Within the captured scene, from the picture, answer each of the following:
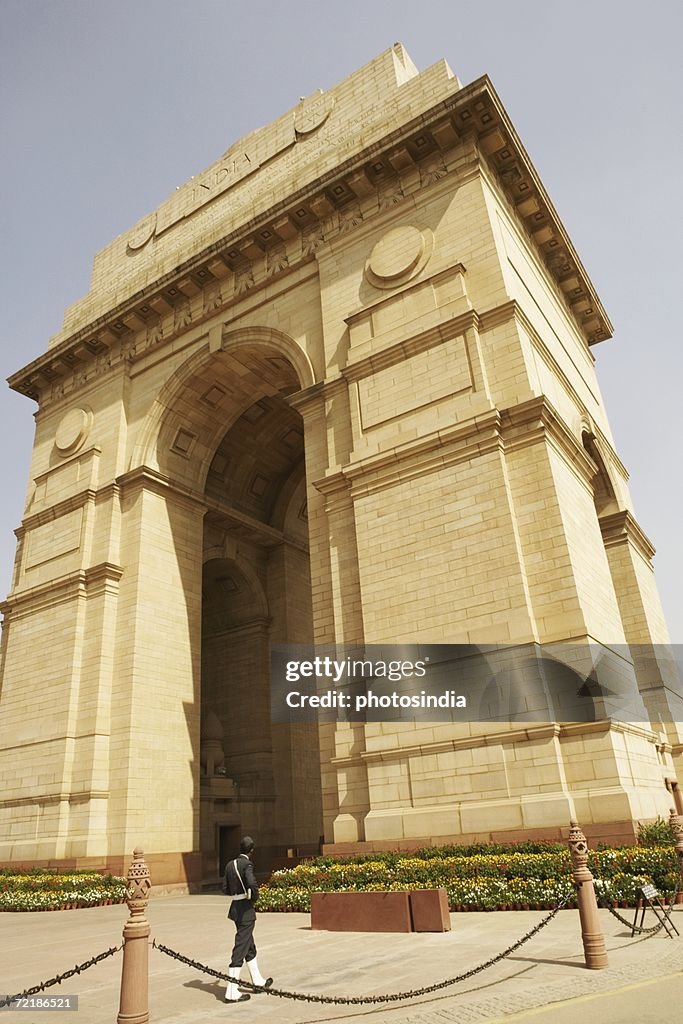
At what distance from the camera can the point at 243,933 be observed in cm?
740

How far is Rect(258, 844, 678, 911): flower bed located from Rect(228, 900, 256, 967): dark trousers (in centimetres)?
503

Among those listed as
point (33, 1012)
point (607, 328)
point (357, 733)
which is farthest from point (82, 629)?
point (607, 328)

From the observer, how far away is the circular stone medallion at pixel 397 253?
1900cm

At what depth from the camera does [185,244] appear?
89.4 ft

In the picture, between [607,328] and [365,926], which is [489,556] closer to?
[365,926]

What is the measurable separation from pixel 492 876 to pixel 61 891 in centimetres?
1105

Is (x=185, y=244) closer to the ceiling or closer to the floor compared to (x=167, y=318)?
closer to the ceiling

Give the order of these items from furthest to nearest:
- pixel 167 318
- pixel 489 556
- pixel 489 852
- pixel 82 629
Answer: pixel 167 318
pixel 82 629
pixel 489 556
pixel 489 852

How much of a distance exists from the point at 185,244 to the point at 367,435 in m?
14.0

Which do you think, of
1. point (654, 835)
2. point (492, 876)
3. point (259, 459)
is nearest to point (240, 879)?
point (492, 876)

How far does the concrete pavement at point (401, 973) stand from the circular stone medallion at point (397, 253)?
14.8m

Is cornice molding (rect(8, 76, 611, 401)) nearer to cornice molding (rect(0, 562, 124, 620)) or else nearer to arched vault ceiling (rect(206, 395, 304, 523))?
arched vault ceiling (rect(206, 395, 304, 523))

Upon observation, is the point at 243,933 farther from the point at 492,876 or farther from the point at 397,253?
the point at 397,253

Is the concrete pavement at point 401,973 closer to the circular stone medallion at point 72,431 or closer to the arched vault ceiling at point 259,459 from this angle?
the circular stone medallion at point 72,431
